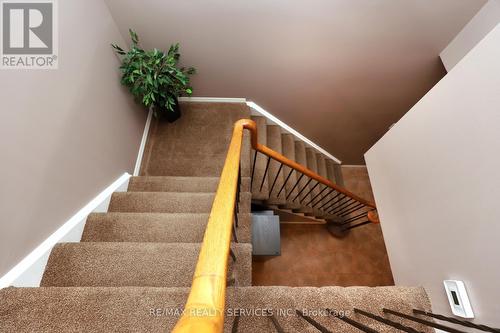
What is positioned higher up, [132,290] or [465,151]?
[465,151]

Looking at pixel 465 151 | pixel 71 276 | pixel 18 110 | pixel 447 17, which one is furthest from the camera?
pixel 447 17

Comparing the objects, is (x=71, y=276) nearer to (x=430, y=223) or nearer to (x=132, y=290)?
(x=132, y=290)

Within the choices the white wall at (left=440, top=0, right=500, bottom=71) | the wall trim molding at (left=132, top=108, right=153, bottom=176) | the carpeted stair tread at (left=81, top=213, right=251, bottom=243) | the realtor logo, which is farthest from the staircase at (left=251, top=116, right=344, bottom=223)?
the white wall at (left=440, top=0, right=500, bottom=71)

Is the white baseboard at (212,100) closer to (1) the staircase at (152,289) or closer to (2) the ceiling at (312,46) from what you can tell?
(2) the ceiling at (312,46)

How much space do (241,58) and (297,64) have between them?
2.10 feet

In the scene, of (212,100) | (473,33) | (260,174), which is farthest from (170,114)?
(473,33)

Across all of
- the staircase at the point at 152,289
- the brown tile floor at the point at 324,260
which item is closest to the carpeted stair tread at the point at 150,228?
the staircase at the point at 152,289

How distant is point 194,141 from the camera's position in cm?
307

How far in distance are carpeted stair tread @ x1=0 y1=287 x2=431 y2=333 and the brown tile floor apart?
175 cm

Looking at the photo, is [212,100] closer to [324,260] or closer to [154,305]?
[324,260]

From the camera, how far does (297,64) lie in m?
2.65

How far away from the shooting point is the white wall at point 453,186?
944mm

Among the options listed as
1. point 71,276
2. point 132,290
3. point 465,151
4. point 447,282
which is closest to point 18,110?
point 71,276

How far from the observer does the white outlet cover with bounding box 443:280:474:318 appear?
1032 mm
